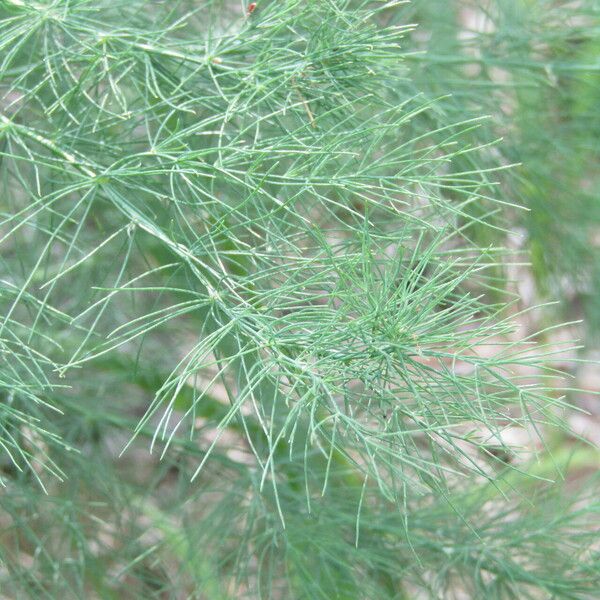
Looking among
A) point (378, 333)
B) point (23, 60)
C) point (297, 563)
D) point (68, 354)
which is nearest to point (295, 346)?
point (378, 333)

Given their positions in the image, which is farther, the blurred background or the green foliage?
the blurred background

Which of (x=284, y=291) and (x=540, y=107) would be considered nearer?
(x=284, y=291)

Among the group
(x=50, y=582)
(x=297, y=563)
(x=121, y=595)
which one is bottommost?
(x=121, y=595)

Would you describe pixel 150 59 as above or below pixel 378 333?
above

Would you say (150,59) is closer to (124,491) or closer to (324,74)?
(324,74)

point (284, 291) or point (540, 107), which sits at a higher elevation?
point (284, 291)

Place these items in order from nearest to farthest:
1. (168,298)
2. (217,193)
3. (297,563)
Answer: (297,563)
(217,193)
(168,298)

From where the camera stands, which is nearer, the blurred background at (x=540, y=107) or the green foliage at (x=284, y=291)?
the green foliage at (x=284, y=291)

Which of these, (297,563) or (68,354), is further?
(68,354)
